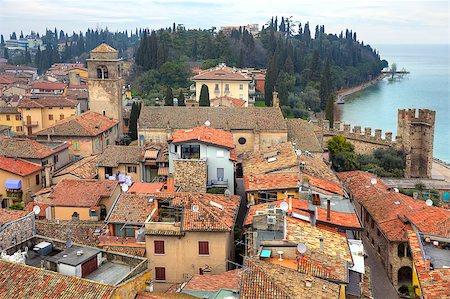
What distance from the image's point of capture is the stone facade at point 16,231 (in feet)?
46.1

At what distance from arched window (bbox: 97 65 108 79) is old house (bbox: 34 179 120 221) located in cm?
1483

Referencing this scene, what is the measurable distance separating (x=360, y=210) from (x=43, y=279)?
13966 millimetres

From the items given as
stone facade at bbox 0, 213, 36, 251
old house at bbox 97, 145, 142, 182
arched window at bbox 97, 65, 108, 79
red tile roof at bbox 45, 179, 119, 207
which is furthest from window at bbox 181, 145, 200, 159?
arched window at bbox 97, 65, 108, 79

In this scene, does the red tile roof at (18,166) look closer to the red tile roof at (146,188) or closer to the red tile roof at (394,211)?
the red tile roof at (146,188)

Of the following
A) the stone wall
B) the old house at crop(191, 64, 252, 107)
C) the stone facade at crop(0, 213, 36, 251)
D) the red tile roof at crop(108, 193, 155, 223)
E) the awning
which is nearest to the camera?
the stone facade at crop(0, 213, 36, 251)

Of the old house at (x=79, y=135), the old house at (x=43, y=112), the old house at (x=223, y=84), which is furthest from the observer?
the old house at (x=223, y=84)

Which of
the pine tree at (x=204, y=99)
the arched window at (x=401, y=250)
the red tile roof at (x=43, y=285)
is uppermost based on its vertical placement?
the pine tree at (x=204, y=99)

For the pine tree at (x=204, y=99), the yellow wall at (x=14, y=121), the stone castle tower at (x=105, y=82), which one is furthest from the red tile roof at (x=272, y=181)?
the yellow wall at (x=14, y=121)

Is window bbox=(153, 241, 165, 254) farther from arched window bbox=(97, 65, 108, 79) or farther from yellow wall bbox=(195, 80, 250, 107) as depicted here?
yellow wall bbox=(195, 80, 250, 107)

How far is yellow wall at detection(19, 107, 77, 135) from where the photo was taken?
118ft

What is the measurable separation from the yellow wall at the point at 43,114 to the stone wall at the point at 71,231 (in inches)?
801

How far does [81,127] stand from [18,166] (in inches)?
240

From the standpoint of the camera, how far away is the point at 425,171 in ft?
104

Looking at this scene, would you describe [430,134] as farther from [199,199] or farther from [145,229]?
[145,229]
